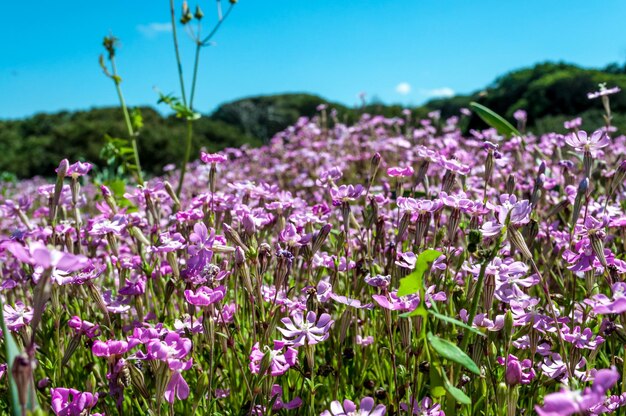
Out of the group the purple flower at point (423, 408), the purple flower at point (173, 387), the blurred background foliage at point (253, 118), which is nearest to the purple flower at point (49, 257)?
the purple flower at point (173, 387)

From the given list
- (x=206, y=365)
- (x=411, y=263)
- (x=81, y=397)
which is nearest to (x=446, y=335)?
(x=411, y=263)

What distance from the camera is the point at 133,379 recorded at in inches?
52.6

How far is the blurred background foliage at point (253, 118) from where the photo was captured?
11039 mm

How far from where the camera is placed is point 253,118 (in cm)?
1919

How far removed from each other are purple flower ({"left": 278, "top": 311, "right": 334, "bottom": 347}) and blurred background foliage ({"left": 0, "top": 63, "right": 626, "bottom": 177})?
7.68 metres

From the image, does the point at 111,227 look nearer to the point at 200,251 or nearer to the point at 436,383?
the point at 200,251

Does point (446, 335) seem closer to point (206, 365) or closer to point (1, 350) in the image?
point (206, 365)

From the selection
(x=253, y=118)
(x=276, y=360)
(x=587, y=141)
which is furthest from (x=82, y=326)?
(x=253, y=118)

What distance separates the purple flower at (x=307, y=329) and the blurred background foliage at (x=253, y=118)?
25.2ft

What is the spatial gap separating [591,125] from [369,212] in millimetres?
7663

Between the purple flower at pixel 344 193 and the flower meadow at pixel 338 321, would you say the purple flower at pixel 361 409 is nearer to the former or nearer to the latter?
the flower meadow at pixel 338 321

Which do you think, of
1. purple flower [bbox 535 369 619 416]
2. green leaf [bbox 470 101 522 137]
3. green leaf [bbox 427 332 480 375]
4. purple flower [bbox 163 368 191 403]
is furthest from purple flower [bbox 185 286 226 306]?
green leaf [bbox 470 101 522 137]

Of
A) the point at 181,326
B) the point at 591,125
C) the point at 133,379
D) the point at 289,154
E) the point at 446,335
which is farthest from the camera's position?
the point at 591,125

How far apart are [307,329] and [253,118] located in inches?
711
